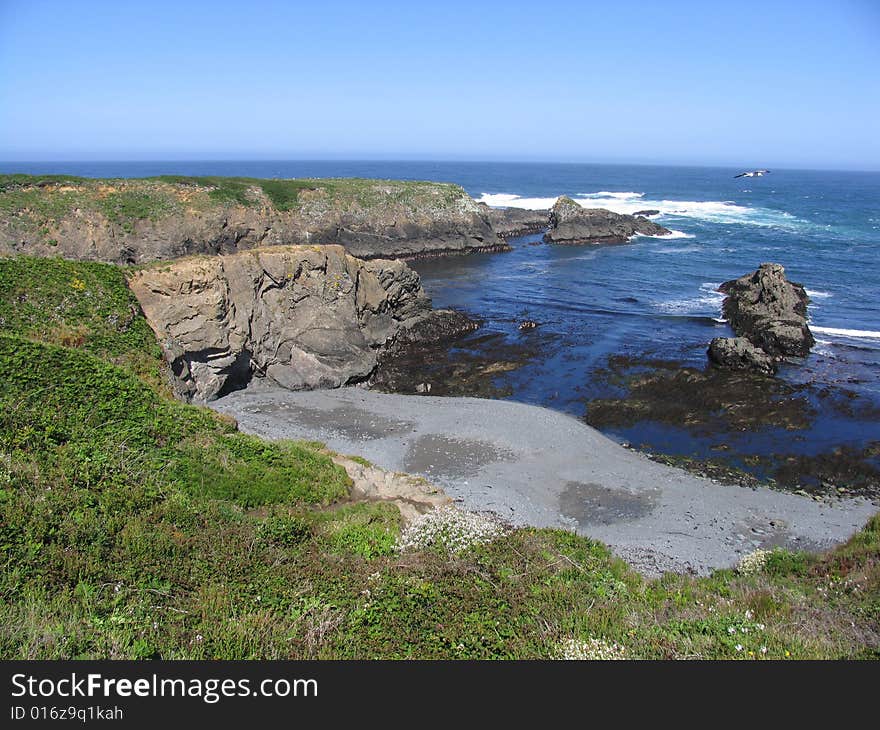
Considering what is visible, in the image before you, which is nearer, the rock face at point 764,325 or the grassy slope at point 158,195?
the rock face at point 764,325

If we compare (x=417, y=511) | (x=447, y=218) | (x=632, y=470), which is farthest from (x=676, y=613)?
(x=447, y=218)

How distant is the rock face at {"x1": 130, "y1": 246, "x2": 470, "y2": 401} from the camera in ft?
85.8

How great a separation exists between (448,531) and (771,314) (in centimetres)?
3192

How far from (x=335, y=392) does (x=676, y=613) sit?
21854 mm

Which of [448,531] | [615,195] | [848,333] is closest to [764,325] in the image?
[848,333]

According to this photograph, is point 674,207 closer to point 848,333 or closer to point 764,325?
point 848,333

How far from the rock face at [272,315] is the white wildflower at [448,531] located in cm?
1525

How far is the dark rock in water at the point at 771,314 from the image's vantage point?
111 ft

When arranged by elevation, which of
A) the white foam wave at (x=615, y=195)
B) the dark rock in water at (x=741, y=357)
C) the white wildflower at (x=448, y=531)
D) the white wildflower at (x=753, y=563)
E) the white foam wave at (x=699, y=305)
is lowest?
the white wildflower at (x=753, y=563)

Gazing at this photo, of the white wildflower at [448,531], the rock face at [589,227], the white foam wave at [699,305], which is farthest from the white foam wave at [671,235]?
the white wildflower at [448,531]

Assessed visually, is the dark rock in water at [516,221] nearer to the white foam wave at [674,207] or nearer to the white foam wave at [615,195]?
the white foam wave at [674,207]

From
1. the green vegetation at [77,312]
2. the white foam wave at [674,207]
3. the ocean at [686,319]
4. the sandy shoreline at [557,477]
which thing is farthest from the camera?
the white foam wave at [674,207]

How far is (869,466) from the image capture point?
73.4 ft

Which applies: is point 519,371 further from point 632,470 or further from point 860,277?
point 860,277
